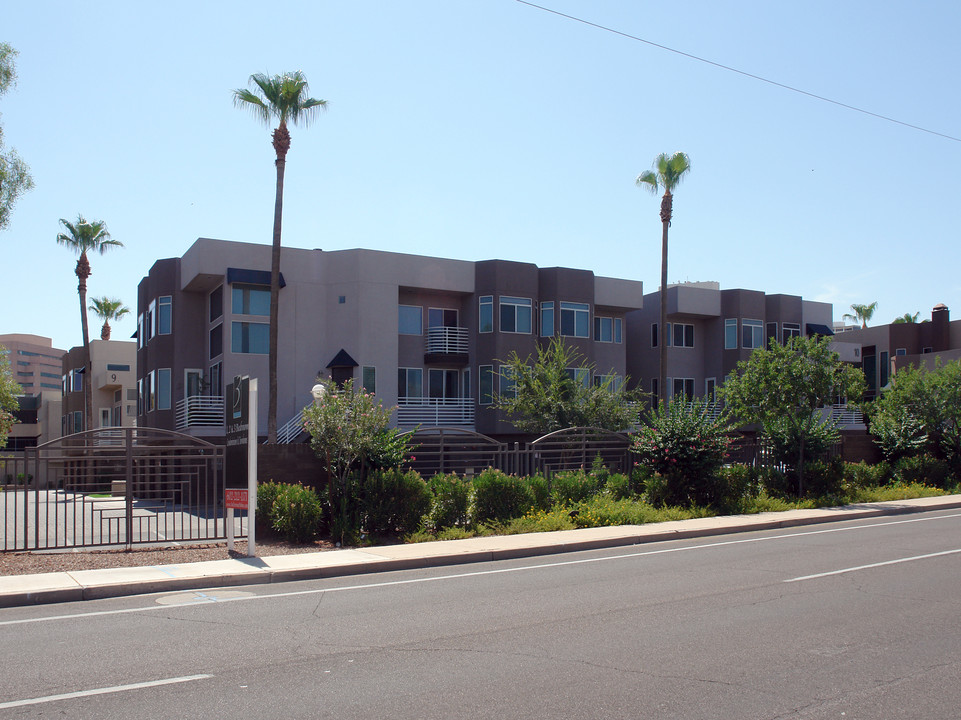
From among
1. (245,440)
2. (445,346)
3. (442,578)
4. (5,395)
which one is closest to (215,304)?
(5,395)

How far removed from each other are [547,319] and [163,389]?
657 inches

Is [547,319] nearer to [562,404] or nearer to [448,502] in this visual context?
[562,404]

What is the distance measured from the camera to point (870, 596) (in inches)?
386

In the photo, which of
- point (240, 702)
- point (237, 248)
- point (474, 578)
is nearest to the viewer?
point (240, 702)

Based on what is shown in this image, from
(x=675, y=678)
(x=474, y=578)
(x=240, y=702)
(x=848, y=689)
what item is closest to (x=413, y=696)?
(x=240, y=702)

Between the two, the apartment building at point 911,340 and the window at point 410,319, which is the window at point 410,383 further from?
the apartment building at point 911,340

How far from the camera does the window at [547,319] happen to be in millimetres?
38188

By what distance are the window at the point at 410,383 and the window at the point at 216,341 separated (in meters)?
7.19

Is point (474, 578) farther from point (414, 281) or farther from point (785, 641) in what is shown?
point (414, 281)

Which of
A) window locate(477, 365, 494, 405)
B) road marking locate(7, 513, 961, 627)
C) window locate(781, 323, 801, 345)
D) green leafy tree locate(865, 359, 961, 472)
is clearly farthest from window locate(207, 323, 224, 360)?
window locate(781, 323, 801, 345)

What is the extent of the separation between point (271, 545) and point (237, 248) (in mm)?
20396

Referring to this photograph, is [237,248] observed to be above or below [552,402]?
above

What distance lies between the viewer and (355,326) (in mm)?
34625

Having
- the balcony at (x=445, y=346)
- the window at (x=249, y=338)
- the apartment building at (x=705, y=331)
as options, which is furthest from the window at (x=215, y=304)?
the apartment building at (x=705, y=331)
